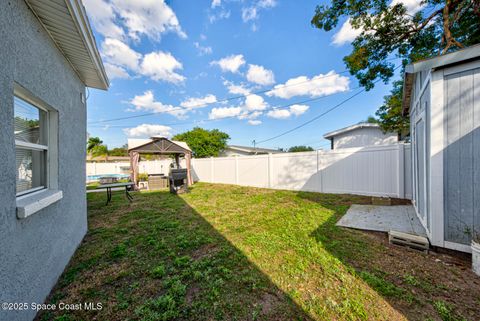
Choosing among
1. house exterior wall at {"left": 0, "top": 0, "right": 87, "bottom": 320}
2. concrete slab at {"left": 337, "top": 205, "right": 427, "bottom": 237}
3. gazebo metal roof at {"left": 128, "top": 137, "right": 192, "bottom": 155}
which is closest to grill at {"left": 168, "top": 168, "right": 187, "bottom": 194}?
gazebo metal roof at {"left": 128, "top": 137, "right": 192, "bottom": 155}

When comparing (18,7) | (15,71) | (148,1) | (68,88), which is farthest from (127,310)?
(148,1)

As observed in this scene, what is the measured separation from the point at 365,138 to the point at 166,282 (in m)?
16.8

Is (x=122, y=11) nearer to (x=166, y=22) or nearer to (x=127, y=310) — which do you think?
(x=166, y=22)

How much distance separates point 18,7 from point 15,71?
0.62 m

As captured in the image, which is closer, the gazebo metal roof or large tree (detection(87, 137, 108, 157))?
the gazebo metal roof

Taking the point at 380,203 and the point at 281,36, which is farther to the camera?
the point at 281,36

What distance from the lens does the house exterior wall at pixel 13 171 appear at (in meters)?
1.40

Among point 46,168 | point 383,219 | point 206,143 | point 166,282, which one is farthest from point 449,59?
point 206,143

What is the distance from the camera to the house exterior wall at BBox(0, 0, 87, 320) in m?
1.40

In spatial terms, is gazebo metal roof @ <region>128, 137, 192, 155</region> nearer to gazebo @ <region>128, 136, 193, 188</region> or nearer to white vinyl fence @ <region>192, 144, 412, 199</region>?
gazebo @ <region>128, 136, 193, 188</region>

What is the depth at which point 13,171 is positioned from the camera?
1.54m

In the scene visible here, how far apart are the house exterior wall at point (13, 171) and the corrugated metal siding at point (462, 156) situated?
492 centimetres

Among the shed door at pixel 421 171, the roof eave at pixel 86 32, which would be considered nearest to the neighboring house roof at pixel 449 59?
the shed door at pixel 421 171

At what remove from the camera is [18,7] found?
165cm
